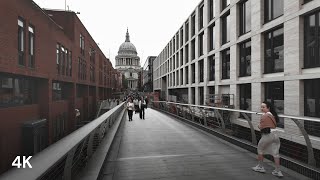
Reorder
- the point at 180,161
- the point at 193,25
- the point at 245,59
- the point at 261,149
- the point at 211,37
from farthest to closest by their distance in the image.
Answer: the point at 193,25 → the point at 211,37 → the point at 245,59 → the point at 180,161 → the point at 261,149

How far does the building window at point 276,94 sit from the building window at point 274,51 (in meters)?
0.75

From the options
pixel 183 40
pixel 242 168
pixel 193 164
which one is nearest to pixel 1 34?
pixel 193 164

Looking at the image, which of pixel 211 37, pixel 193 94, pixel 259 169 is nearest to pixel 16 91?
pixel 259 169

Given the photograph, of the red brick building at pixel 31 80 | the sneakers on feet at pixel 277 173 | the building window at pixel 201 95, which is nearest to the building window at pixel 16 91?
the red brick building at pixel 31 80

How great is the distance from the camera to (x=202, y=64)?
90.0 ft

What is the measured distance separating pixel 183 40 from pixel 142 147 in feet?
94.5

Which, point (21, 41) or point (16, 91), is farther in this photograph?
point (21, 41)

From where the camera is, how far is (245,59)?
17438 mm

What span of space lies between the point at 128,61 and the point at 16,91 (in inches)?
5531

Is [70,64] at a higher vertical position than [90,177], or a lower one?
higher

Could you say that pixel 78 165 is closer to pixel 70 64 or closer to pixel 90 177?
pixel 90 177

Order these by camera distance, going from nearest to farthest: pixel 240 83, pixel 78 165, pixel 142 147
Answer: pixel 78 165 → pixel 142 147 → pixel 240 83

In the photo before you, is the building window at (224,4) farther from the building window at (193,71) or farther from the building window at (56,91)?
the building window at (56,91)

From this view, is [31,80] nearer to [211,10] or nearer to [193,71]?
[211,10]
